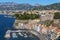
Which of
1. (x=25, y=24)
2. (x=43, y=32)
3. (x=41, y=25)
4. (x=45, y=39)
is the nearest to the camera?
(x=45, y=39)

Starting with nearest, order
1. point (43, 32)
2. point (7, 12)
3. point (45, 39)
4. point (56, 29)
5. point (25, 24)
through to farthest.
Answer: point (45, 39) < point (56, 29) < point (43, 32) < point (25, 24) < point (7, 12)

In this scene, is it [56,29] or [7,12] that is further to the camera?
[7,12]

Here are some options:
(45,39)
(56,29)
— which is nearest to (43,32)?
(56,29)

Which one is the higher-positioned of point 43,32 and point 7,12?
point 43,32

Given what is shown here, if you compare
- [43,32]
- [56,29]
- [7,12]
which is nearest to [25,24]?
[43,32]

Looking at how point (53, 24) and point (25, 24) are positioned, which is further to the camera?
point (25, 24)

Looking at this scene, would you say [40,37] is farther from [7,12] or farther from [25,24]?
[7,12]

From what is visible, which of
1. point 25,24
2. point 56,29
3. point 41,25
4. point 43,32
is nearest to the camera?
point 56,29

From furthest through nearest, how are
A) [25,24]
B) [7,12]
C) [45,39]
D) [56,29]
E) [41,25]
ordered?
[7,12] < [25,24] < [41,25] < [56,29] < [45,39]

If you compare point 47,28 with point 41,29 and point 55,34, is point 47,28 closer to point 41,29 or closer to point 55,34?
point 41,29
